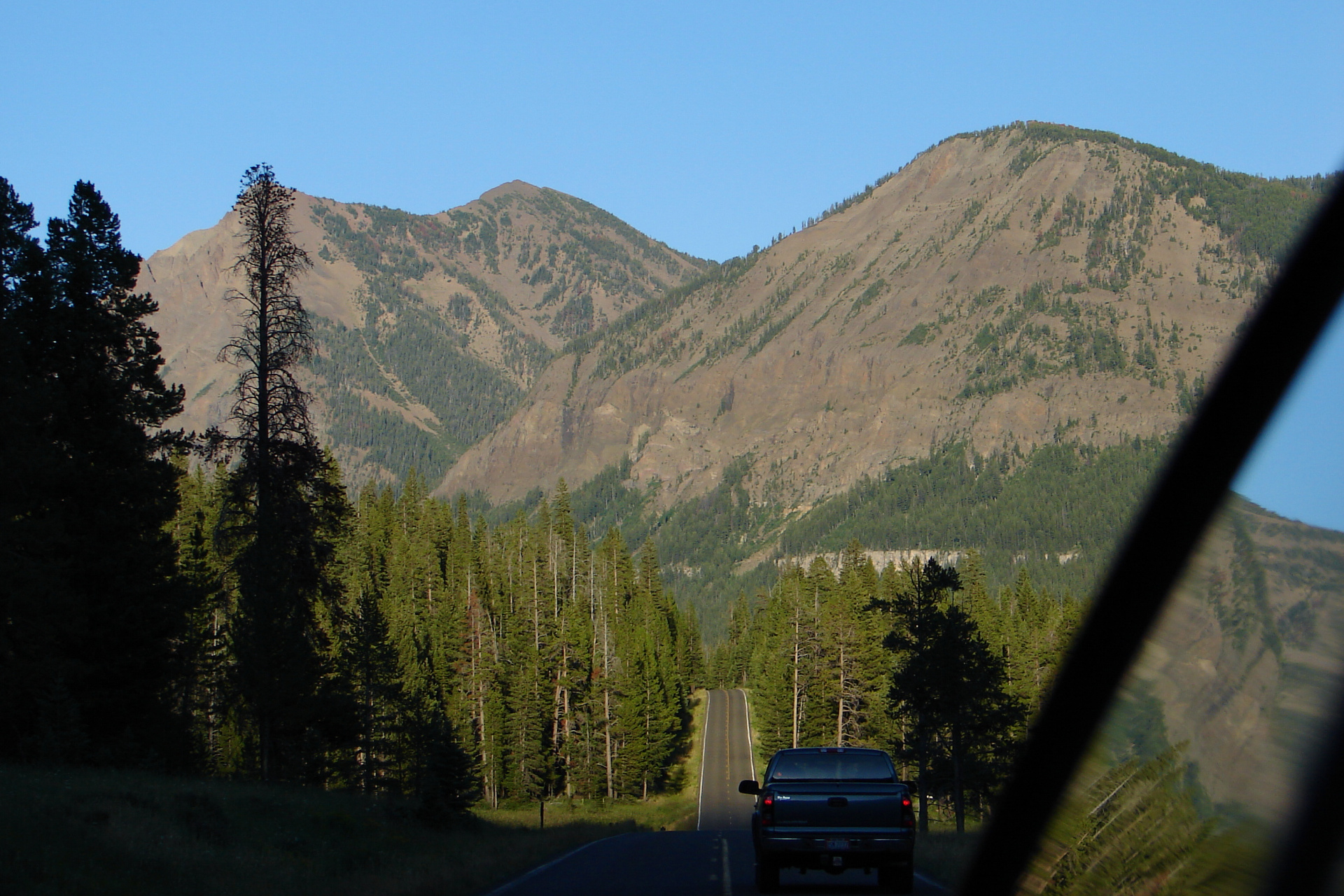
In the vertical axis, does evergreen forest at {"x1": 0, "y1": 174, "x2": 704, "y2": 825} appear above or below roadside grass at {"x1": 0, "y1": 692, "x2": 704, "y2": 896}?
above

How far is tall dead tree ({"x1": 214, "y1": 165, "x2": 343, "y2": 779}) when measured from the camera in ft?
97.8

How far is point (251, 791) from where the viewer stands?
82.6 feet

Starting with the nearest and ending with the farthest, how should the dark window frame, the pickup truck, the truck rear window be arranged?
1. the dark window frame
2. the pickup truck
3. the truck rear window

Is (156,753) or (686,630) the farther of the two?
(686,630)

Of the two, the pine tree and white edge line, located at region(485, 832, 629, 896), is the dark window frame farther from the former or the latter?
the pine tree

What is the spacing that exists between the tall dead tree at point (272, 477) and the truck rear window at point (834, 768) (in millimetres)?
16043

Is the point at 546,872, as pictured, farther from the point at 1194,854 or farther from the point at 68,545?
the point at 1194,854

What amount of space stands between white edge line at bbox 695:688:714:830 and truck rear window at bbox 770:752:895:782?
149 feet

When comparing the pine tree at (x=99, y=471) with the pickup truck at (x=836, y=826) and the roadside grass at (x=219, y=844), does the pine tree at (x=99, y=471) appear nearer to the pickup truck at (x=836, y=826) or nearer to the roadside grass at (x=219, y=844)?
the roadside grass at (x=219, y=844)

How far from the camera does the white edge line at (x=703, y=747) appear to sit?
242 feet

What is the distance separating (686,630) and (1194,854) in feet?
447

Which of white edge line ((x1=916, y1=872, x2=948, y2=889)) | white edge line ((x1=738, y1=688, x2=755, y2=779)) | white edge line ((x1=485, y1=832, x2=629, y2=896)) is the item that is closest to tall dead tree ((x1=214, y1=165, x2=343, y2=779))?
white edge line ((x1=485, y1=832, x2=629, y2=896))

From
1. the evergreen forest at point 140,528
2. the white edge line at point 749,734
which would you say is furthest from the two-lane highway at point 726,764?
the evergreen forest at point 140,528

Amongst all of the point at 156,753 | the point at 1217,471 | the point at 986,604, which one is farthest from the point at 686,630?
the point at 1217,471
